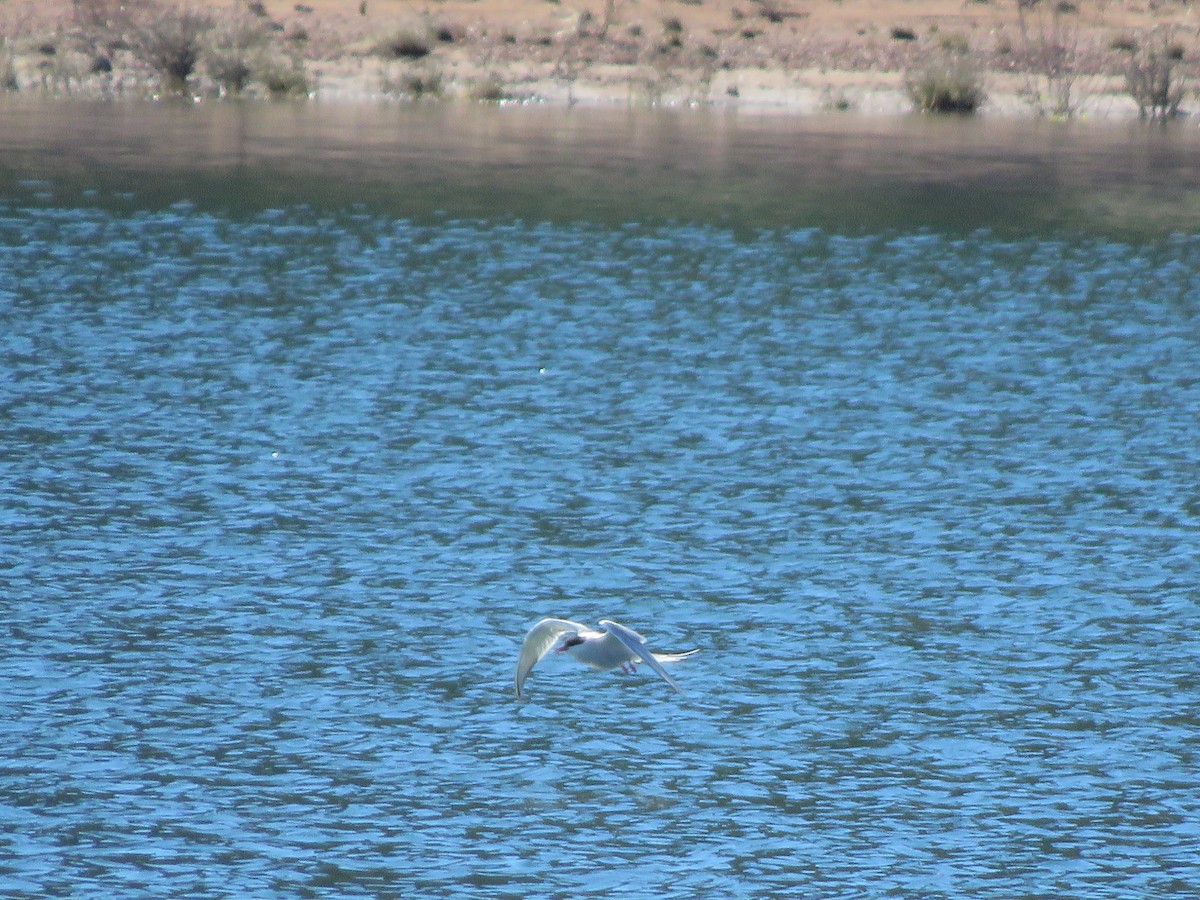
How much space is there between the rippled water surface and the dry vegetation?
29.3 m

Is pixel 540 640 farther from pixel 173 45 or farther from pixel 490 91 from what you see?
pixel 173 45

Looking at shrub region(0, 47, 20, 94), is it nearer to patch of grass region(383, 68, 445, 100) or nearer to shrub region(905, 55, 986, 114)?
patch of grass region(383, 68, 445, 100)

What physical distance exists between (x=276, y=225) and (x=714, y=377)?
50.9 feet

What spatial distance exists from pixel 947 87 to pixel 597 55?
526 inches

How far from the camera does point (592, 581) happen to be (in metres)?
19.2

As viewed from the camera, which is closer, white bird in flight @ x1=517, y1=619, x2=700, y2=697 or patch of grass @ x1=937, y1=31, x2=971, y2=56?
white bird in flight @ x1=517, y1=619, x2=700, y2=697

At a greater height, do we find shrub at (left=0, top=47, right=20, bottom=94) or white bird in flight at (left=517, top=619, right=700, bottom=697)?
shrub at (left=0, top=47, right=20, bottom=94)

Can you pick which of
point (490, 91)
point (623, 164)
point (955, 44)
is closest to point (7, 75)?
point (490, 91)

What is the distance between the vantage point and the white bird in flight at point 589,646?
45.2 ft

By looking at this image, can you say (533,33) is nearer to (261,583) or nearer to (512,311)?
(512,311)

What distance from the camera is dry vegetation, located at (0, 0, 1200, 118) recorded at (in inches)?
2504

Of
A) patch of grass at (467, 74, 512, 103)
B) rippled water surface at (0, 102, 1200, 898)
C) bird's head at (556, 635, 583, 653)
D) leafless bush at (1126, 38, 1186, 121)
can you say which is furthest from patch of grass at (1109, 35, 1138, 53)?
bird's head at (556, 635, 583, 653)

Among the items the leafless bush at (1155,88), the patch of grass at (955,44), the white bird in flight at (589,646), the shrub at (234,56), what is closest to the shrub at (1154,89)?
the leafless bush at (1155,88)

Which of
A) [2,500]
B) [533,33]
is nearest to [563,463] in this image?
[2,500]
